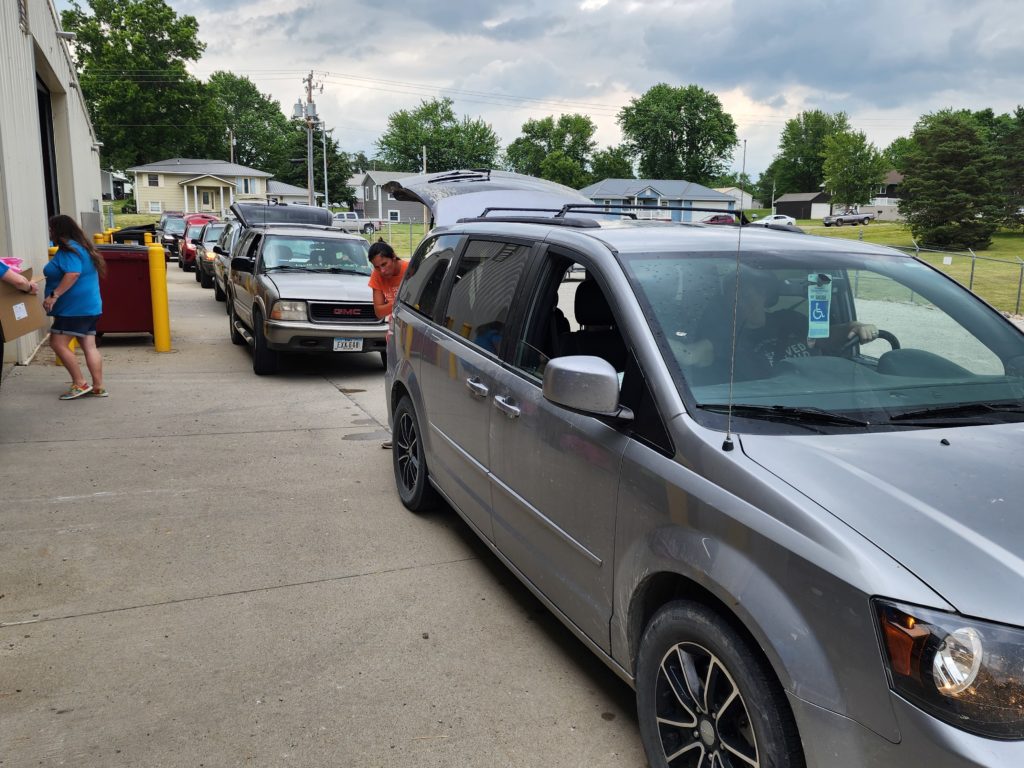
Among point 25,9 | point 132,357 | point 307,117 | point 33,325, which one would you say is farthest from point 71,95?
point 307,117

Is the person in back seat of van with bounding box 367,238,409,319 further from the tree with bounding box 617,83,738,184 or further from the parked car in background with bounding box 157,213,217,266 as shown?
the tree with bounding box 617,83,738,184

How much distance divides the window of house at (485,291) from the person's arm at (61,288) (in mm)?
5149

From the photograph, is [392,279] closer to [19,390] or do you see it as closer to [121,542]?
[121,542]

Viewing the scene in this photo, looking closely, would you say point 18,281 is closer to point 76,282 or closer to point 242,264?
point 76,282

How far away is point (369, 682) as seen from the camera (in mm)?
3365

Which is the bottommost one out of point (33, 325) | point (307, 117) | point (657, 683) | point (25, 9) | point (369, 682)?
point (369, 682)

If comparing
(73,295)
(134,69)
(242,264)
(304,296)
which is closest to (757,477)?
(73,295)

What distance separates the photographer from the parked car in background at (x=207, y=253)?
21.1 metres

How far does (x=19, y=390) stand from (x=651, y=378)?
8.31m

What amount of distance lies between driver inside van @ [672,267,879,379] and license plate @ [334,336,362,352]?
714 centimetres

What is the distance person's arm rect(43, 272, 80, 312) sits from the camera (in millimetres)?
7949

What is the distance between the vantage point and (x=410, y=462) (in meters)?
5.41

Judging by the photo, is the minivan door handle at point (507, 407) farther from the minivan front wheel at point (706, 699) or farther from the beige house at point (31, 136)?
the beige house at point (31, 136)

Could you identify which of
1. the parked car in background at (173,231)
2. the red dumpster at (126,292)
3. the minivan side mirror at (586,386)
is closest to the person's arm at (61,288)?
the red dumpster at (126,292)
